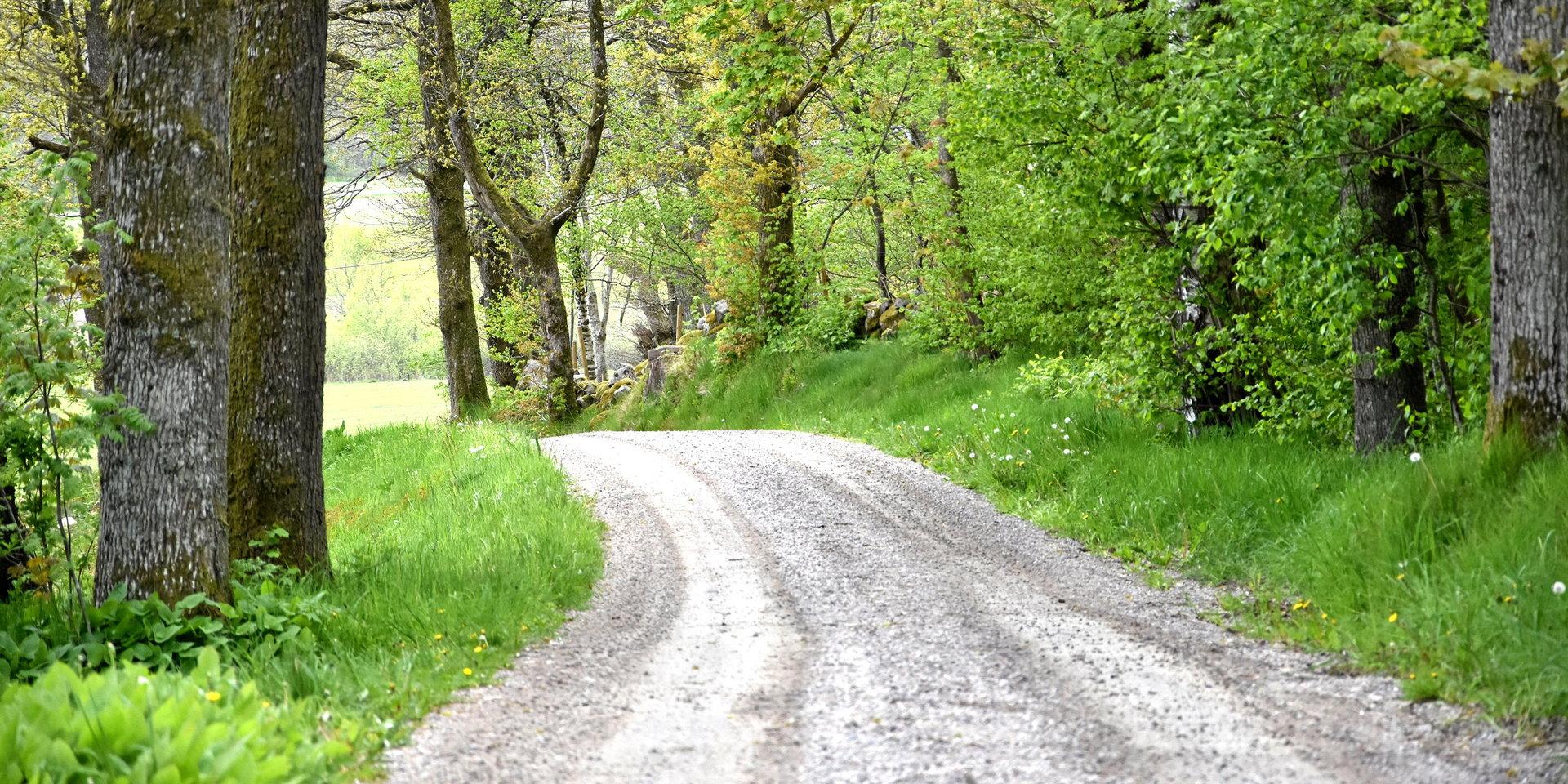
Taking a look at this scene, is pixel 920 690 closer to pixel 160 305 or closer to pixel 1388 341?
pixel 160 305

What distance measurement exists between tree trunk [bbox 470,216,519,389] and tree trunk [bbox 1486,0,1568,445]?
24.9m

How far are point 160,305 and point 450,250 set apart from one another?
1512cm

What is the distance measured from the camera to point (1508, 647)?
5.09 metres

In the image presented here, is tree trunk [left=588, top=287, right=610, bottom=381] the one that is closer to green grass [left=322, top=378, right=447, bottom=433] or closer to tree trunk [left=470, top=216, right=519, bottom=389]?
tree trunk [left=470, top=216, right=519, bottom=389]

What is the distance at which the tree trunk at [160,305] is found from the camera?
6.13 meters

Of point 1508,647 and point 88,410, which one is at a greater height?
point 88,410

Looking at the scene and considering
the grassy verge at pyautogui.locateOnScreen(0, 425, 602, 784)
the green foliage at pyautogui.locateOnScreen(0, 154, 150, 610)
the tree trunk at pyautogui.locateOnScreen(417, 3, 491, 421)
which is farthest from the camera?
the tree trunk at pyautogui.locateOnScreen(417, 3, 491, 421)

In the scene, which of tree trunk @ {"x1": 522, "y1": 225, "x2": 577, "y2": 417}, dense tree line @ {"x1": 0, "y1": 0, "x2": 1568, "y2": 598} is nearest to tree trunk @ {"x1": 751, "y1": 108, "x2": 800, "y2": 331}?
dense tree line @ {"x1": 0, "y1": 0, "x2": 1568, "y2": 598}

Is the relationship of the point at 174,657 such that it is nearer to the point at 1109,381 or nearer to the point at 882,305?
the point at 1109,381

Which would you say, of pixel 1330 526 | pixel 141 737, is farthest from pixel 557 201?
pixel 141 737

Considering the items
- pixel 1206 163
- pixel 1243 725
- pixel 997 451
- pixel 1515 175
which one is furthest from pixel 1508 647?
pixel 997 451

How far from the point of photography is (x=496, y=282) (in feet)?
98.9

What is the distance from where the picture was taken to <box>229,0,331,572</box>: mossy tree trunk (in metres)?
7.77

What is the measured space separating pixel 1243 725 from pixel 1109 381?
6.64 meters
